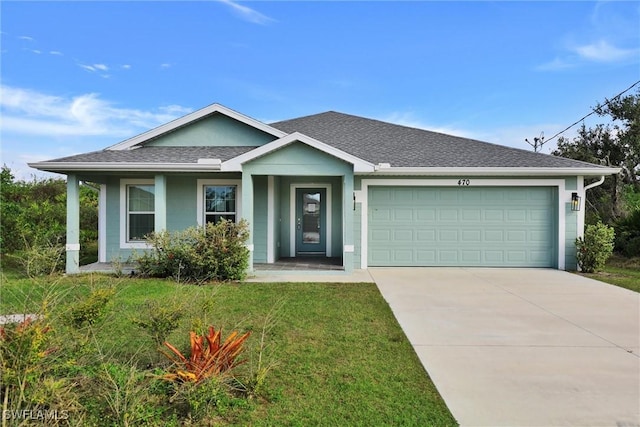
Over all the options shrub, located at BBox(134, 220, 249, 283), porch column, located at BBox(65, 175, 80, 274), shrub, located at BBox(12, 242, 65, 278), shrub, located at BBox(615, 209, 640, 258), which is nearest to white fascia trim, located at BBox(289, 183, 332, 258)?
shrub, located at BBox(134, 220, 249, 283)

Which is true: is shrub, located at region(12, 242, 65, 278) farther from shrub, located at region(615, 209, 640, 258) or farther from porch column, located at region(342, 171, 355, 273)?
shrub, located at region(615, 209, 640, 258)

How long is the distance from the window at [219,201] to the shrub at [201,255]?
2287mm

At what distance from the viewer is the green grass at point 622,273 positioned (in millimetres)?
8812

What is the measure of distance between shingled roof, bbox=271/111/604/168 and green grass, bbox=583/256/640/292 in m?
3.11

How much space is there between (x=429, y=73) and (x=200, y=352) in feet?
55.4

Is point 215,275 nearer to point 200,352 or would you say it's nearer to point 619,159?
point 200,352

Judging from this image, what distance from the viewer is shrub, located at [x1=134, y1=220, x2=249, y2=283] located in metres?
8.66

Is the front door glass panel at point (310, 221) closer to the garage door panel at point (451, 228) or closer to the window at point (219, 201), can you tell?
the garage door panel at point (451, 228)

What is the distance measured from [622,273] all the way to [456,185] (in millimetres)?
5207

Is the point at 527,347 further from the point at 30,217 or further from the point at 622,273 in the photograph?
the point at 30,217

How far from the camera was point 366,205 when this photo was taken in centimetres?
1067

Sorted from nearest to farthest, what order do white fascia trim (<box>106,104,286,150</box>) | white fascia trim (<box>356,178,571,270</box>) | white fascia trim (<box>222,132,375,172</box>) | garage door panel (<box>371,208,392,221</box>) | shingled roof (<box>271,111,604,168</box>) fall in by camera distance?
white fascia trim (<box>222,132,375,172</box>) → white fascia trim (<box>356,178,571,270</box>) → shingled roof (<box>271,111,604,168</box>) → garage door panel (<box>371,208,392,221</box>) → white fascia trim (<box>106,104,286,150</box>)

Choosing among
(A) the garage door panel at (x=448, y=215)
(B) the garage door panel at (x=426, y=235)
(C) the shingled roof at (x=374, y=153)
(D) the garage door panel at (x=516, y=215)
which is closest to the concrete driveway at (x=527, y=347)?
(B) the garage door panel at (x=426, y=235)

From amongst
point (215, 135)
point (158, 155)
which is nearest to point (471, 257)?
point (215, 135)
